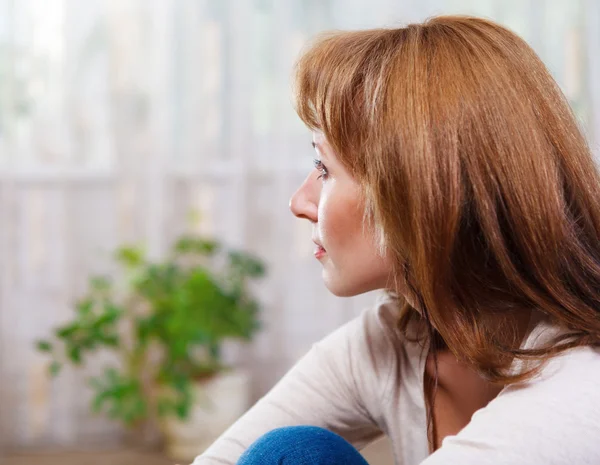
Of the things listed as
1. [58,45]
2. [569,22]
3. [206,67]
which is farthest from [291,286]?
[569,22]

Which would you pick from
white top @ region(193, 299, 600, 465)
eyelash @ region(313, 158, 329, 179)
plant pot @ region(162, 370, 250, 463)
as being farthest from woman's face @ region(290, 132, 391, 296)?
plant pot @ region(162, 370, 250, 463)

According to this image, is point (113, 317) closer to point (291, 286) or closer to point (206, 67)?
point (291, 286)

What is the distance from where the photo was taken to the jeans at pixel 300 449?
92 cm

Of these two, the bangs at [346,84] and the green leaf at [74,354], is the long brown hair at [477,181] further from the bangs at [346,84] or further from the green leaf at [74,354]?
the green leaf at [74,354]

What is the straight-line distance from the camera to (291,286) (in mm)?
2846

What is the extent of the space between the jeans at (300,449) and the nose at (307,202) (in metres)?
0.26

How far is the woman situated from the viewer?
762 mm

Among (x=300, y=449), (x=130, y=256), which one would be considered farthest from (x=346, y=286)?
(x=130, y=256)

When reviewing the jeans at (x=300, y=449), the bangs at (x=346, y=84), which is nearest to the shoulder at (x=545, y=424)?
the jeans at (x=300, y=449)

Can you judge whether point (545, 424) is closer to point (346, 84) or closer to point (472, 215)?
point (472, 215)

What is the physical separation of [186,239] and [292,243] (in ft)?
1.41

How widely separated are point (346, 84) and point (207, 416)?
176cm

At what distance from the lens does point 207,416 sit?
2.45m

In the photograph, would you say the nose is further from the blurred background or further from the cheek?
the blurred background
